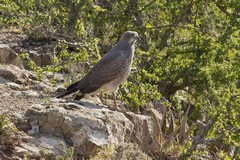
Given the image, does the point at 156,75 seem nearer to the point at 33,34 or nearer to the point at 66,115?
the point at 33,34

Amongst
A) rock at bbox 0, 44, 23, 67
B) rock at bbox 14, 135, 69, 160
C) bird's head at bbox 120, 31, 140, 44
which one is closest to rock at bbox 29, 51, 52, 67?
rock at bbox 0, 44, 23, 67

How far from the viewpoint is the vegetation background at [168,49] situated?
957 centimetres

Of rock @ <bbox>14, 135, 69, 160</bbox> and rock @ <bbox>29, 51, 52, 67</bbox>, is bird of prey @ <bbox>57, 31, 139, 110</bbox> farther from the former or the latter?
rock @ <bbox>29, 51, 52, 67</bbox>

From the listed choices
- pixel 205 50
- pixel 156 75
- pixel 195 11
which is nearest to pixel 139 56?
pixel 156 75

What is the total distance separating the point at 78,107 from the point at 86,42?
360 cm

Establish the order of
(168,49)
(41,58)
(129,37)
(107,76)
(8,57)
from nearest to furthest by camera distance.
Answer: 1. (107,76)
2. (129,37)
3. (8,57)
4. (168,49)
5. (41,58)

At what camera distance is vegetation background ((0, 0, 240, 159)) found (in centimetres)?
957

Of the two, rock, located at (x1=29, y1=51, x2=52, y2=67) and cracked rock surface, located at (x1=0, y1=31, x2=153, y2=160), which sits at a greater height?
rock, located at (x1=29, y1=51, x2=52, y2=67)

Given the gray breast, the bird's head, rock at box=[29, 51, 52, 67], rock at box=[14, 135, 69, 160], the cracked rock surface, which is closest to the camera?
rock at box=[14, 135, 69, 160]

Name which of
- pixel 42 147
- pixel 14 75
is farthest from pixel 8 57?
pixel 42 147

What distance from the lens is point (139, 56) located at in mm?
12273

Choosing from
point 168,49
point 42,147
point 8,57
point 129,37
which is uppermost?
point 129,37

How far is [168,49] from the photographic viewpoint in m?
12.2

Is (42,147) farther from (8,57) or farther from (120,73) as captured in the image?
(8,57)
